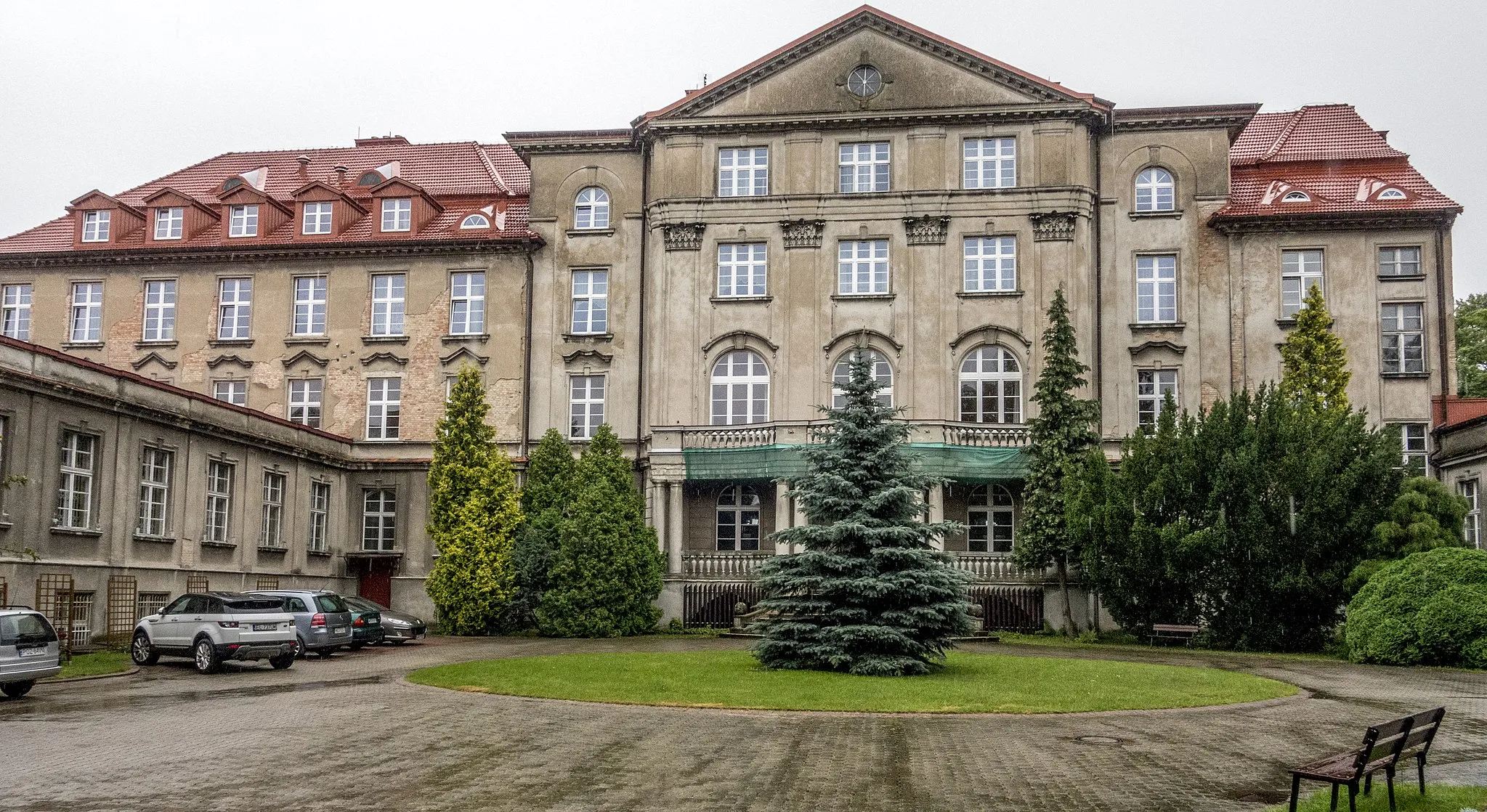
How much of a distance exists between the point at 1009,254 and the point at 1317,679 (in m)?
20.6

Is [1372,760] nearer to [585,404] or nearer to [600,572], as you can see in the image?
[600,572]

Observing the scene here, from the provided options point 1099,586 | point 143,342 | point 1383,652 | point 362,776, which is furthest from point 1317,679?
point 143,342

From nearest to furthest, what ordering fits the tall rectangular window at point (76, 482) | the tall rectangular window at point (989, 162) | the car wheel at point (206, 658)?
the car wheel at point (206, 658)
the tall rectangular window at point (76, 482)
the tall rectangular window at point (989, 162)

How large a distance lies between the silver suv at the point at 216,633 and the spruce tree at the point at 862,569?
30.3 ft

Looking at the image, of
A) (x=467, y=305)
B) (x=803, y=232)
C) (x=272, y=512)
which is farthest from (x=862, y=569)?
(x=467, y=305)

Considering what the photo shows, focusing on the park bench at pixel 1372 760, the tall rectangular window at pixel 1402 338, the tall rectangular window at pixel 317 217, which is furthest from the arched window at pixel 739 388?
the park bench at pixel 1372 760

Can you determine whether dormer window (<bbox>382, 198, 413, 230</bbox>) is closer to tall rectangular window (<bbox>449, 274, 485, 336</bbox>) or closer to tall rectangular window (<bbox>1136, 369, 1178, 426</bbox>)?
tall rectangular window (<bbox>449, 274, 485, 336</bbox>)

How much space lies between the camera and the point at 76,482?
103 feet

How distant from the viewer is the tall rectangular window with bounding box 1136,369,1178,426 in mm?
43312

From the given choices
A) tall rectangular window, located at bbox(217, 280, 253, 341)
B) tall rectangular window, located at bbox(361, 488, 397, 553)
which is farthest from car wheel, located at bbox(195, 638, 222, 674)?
tall rectangular window, located at bbox(217, 280, 253, 341)

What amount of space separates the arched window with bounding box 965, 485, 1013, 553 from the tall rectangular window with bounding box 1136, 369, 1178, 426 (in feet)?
16.7

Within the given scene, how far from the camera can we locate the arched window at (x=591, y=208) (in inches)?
1823

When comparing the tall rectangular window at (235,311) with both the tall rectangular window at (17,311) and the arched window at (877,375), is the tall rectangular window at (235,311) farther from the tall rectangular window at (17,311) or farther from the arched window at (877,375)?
the arched window at (877,375)

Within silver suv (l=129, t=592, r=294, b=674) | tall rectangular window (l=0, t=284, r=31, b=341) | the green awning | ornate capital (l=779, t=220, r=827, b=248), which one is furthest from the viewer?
tall rectangular window (l=0, t=284, r=31, b=341)
